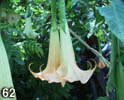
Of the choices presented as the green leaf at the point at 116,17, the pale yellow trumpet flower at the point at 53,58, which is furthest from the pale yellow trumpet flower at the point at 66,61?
the green leaf at the point at 116,17

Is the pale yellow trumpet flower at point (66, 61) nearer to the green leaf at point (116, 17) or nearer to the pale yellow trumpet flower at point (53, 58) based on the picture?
the pale yellow trumpet flower at point (53, 58)

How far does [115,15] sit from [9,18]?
34 cm

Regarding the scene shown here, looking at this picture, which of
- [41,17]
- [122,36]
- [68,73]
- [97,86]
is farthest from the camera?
[97,86]

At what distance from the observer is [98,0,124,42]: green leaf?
0.40 metres

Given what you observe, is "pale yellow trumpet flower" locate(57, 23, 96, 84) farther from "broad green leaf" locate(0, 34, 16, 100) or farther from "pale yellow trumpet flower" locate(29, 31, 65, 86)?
"broad green leaf" locate(0, 34, 16, 100)

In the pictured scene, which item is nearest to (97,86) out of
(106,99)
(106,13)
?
(106,99)

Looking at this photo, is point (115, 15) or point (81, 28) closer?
→ point (115, 15)

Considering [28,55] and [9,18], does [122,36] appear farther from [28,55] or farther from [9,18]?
[28,55]

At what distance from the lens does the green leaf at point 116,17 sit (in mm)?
395

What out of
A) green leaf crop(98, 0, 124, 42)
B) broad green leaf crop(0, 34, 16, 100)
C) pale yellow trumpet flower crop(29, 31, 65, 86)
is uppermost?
green leaf crop(98, 0, 124, 42)

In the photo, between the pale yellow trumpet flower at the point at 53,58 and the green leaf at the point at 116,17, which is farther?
the pale yellow trumpet flower at the point at 53,58

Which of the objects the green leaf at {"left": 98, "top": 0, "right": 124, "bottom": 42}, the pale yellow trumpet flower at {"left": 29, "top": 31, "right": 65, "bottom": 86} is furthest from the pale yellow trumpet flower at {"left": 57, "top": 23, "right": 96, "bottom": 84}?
the green leaf at {"left": 98, "top": 0, "right": 124, "bottom": 42}

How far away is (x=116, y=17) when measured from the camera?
43 centimetres

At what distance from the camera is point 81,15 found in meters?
1.40
